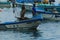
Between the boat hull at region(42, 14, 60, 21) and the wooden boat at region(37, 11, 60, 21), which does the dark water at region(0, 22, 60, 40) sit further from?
the boat hull at region(42, 14, 60, 21)

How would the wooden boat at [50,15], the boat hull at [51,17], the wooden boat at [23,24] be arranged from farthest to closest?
1. the boat hull at [51,17]
2. the wooden boat at [50,15]
3. the wooden boat at [23,24]

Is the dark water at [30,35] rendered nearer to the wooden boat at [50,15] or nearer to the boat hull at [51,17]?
the wooden boat at [50,15]

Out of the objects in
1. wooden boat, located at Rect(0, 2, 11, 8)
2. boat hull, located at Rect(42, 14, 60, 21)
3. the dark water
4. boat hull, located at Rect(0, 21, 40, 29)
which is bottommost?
wooden boat, located at Rect(0, 2, 11, 8)

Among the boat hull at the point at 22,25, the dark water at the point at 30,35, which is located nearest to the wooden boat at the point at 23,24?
the boat hull at the point at 22,25

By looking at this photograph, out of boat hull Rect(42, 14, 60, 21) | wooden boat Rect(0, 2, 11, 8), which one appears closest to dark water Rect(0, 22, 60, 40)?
boat hull Rect(42, 14, 60, 21)

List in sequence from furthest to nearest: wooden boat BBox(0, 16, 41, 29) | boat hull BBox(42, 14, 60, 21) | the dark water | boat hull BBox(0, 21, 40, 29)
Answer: boat hull BBox(42, 14, 60, 21) < boat hull BBox(0, 21, 40, 29) < wooden boat BBox(0, 16, 41, 29) < the dark water

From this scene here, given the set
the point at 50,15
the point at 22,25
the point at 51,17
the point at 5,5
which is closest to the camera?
the point at 22,25

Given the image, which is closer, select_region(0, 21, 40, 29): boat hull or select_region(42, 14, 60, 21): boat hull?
select_region(0, 21, 40, 29): boat hull

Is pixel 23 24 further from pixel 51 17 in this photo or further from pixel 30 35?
pixel 51 17

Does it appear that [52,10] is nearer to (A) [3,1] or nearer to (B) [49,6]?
(B) [49,6]

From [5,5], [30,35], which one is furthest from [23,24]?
[5,5]

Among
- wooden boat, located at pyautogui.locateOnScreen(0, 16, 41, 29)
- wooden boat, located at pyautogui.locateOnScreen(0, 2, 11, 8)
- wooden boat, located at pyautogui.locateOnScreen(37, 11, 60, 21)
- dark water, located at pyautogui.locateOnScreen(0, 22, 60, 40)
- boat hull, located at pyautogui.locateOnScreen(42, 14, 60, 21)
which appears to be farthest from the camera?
wooden boat, located at pyautogui.locateOnScreen(0, 2, 11, 8)

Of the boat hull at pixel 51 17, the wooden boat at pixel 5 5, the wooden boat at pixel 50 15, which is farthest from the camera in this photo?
the wooden boat at pixel 5 5

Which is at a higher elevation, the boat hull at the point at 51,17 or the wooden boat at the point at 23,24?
the wooden boat at the point at 23,24
